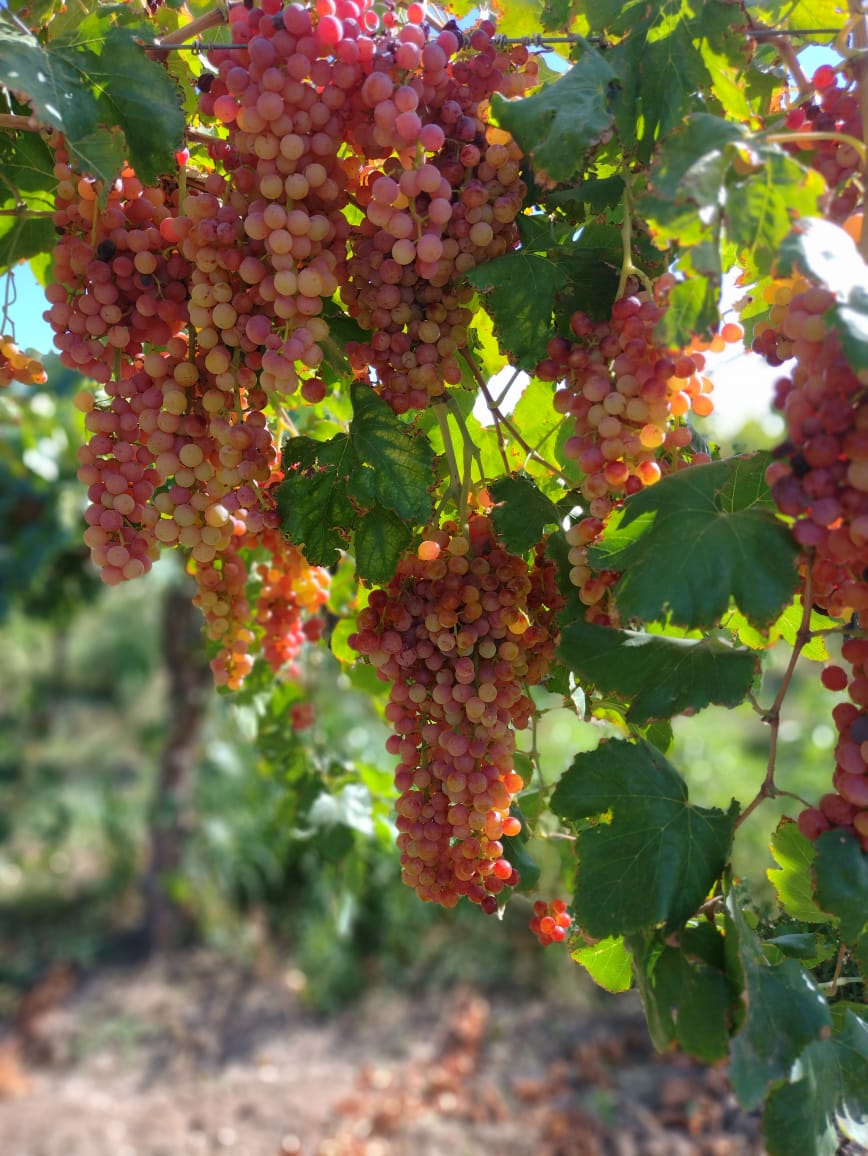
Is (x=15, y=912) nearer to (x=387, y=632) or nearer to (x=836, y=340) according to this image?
(x=387, y=632)

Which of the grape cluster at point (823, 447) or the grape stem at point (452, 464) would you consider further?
the grape stem at point (452, 464)

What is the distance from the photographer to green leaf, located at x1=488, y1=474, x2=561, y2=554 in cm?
86

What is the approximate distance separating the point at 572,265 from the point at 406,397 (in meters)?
0.18

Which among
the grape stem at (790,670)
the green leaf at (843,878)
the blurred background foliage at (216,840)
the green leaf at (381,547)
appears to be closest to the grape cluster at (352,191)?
the green leaf at (381,547)

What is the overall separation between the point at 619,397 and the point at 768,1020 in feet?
1.60

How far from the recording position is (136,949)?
448 cm

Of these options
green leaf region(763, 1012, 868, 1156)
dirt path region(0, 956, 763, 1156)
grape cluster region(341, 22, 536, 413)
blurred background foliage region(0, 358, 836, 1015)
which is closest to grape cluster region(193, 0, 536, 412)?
grape cluster region(341, 22, 536, 413)

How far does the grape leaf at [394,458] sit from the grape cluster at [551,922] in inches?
16.5

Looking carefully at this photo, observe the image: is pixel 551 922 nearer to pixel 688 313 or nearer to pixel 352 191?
pixel 688 313

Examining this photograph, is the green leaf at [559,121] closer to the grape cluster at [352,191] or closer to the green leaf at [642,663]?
the grape cluster at [352,191]

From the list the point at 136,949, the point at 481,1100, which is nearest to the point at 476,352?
the point at 481,1100

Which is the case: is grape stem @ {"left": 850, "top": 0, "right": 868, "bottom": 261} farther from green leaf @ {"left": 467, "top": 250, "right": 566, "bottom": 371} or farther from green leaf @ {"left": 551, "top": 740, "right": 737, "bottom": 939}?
green leaf @ {"left": 551, "top": 740, "right": 737, "bottom": 939}

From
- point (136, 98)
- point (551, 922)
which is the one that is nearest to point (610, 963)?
point (551, 922)

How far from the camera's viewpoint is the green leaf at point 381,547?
872 millimetres
